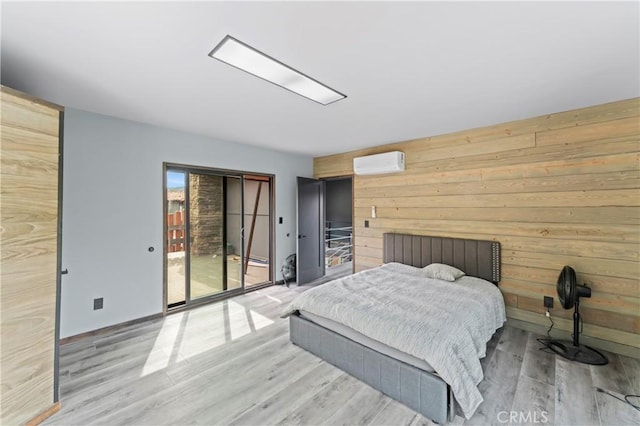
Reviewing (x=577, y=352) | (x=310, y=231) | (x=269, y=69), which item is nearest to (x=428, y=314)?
(x=577, y=352)

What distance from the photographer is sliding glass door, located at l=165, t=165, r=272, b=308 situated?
146 inches

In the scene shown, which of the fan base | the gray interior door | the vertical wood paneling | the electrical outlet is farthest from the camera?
the gray interior door

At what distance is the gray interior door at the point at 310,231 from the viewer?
504 centimetres

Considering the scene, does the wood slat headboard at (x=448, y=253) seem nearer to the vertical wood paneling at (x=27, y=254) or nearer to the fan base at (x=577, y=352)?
the fan base at (x=577, y=352)

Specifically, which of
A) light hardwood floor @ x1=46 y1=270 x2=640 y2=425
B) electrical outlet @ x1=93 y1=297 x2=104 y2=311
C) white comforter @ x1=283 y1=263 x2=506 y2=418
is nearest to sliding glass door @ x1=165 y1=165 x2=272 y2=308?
electrical outlet @ x1=93 y1=297 x2=104 y2=311

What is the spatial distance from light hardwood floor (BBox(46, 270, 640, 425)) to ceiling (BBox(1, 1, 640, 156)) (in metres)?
2.54

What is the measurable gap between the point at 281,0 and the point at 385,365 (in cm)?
253

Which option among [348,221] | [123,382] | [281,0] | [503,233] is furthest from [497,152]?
[123,382]

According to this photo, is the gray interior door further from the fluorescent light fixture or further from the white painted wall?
the fluorescent light fixture

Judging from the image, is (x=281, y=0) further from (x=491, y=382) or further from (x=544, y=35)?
(x=491, y=382)

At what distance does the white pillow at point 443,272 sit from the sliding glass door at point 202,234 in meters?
2.92

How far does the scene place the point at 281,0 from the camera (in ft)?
4.39

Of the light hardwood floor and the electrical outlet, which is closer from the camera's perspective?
the light hardwood floor

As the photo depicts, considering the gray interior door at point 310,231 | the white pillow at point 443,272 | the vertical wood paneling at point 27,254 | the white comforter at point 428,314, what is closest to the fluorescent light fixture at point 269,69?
the vertical wood paneling at point 27,254
